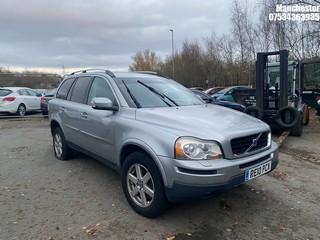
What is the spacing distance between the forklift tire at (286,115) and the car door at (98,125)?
5.86 metres

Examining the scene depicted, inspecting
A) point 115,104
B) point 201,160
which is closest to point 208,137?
point 201,160

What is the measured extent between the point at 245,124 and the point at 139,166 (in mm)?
1414

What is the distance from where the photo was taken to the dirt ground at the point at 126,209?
3.11 m

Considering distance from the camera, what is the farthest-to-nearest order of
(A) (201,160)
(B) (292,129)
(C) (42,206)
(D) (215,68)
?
(D) (215,68) → (B) (292,129) → (C) (42,206) → (A) (201,160)

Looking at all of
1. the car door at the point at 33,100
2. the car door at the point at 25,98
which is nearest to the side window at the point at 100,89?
the car door at the point at 25,98

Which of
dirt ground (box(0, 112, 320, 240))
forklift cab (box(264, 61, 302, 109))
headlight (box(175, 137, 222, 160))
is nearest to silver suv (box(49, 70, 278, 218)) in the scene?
headlight (box(175, 137, 222, 160))

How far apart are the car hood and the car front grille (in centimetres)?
6

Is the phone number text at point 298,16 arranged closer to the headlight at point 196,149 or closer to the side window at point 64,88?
the side window at point 64,88

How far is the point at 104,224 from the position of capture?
3.29 m

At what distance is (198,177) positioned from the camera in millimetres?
2822

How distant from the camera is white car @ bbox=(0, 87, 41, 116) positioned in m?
14.1

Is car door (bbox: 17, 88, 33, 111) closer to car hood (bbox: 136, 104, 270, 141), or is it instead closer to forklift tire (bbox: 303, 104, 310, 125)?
car hood (bbox: 136, 104, 270, 141)

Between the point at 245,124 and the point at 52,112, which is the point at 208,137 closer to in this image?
the point at 245,124

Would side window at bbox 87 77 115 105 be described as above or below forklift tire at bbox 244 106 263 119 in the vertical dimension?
above
